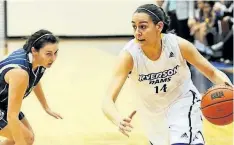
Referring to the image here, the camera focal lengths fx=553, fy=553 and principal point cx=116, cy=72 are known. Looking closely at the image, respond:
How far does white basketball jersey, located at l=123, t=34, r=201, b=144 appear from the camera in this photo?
4.20 m

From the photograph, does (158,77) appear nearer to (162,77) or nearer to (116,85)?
(162,77)

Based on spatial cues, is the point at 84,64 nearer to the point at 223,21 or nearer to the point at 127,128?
the point at 223,21

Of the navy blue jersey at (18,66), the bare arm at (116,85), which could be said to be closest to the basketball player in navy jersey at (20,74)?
the navy blue jersey at (18,66)

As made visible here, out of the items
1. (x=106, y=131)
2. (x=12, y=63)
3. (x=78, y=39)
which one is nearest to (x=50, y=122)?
(x=106, y=131)

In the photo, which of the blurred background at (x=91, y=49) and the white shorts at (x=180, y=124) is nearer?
the white shorts at (x=180, y=124)

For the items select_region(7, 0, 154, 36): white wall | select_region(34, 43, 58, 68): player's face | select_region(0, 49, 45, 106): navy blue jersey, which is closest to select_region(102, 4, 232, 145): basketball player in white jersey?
select_region(34, 43, 58, 68): player's face

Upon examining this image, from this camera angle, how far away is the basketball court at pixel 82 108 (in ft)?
21.2

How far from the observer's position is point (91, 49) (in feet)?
51.1

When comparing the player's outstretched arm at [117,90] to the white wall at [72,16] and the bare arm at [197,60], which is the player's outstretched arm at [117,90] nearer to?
the bare arm at [197,60]

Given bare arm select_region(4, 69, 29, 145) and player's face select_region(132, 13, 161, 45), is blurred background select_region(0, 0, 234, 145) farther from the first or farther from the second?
player's face select_region(132, 13, 161, 45)

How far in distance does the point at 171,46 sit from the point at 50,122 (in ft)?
11.6

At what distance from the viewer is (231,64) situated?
11977mm

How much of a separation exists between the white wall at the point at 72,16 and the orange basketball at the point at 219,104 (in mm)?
13616

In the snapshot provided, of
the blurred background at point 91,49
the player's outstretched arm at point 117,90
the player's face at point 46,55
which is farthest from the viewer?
the blurred background at point 91,49
